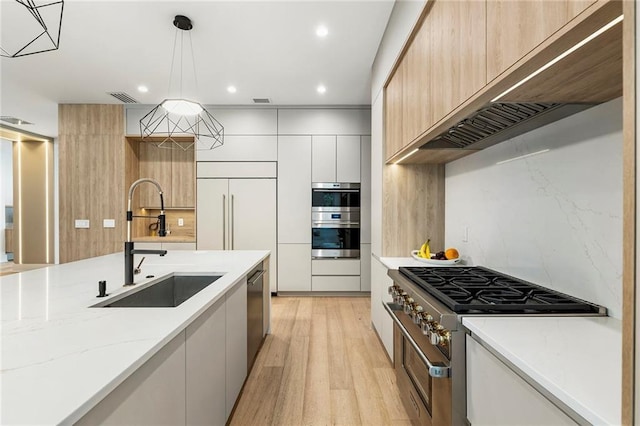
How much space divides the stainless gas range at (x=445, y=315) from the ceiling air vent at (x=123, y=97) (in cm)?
451

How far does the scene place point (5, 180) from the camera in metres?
6.15

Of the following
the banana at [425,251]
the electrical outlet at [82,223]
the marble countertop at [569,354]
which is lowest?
the marble countertop at [569,354]

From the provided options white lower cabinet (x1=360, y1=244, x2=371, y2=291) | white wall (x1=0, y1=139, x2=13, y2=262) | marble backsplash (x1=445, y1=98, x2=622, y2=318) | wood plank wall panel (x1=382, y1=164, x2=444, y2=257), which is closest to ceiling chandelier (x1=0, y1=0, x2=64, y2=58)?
wood plank wall panel (x1=382, y1=164, x2=444, y2=257)

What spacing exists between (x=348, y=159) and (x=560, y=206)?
3.45m

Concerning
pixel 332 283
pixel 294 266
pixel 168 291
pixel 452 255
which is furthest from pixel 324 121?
pixel 168 291

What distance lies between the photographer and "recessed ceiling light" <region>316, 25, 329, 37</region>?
2.82 meters

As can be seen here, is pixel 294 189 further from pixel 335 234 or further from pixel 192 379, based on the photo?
pixel 192 379

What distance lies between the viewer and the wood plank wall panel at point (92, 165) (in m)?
4.75

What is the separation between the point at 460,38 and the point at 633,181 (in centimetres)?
110

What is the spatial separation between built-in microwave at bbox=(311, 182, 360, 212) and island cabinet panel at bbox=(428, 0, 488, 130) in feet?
9.65

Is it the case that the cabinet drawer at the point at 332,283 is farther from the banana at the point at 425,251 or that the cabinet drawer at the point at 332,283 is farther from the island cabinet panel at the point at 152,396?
the island cabinet panel at the point at 152,396

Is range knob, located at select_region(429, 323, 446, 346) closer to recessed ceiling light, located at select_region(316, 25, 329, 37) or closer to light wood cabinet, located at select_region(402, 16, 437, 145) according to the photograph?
light wood cabinet, located at select_region(402, 16, 437, 145)

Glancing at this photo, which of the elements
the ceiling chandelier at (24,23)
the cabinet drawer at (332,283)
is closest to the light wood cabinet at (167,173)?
the ceiling chandelier at (24,23)

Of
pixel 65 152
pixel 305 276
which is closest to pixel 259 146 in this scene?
pixel 305 276
